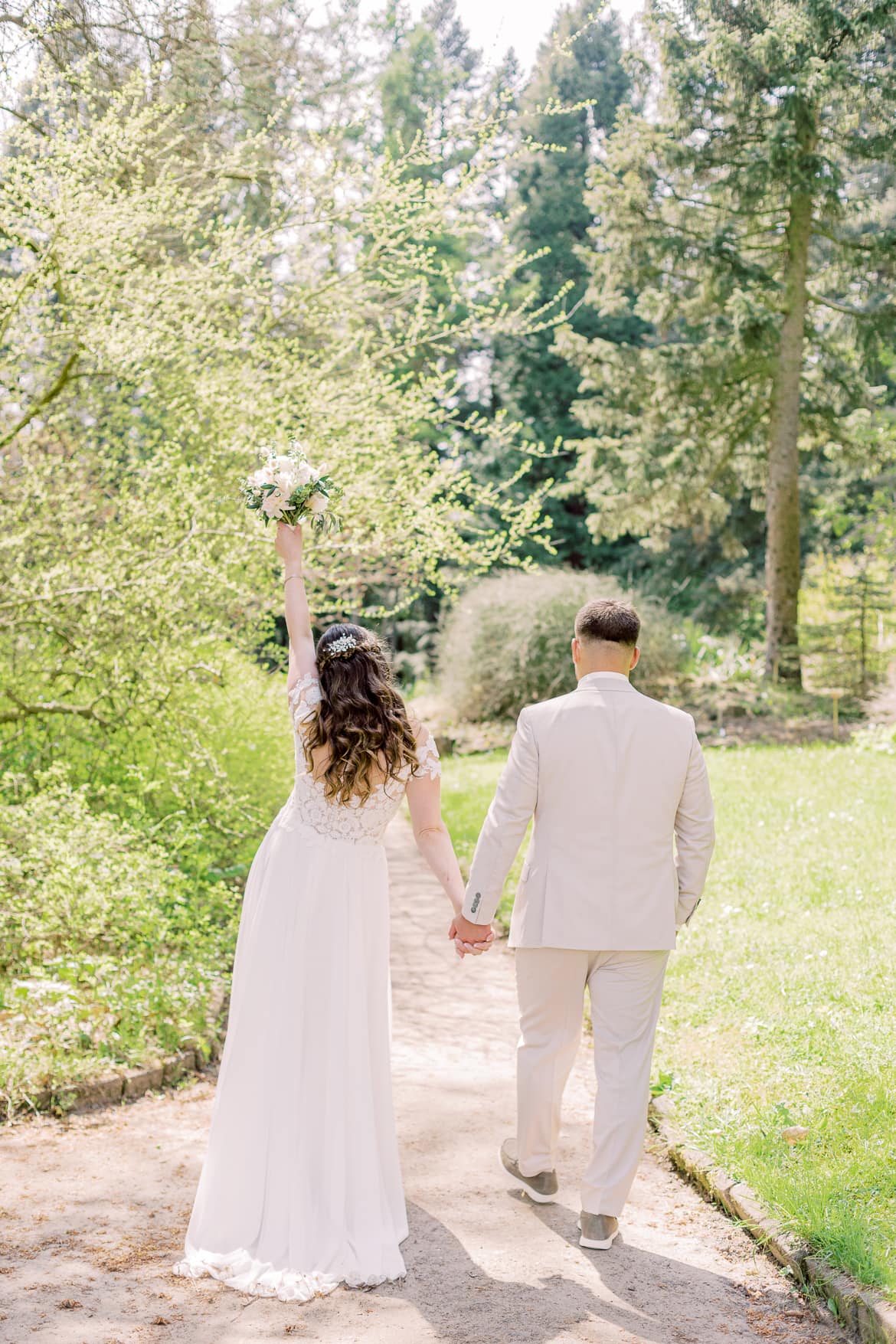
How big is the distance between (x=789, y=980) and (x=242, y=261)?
505 cm

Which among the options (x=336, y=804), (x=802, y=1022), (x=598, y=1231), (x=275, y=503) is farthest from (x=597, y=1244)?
(x=275, y=503)

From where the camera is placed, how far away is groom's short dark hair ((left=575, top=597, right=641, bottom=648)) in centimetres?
367

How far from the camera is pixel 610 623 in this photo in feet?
12.0

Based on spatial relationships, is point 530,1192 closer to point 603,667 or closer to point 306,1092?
point 306,1092

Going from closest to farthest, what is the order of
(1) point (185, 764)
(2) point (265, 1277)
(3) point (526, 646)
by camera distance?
(2) point (265, 1277)
(1) point (185, 764)
(3) point (526, 646)

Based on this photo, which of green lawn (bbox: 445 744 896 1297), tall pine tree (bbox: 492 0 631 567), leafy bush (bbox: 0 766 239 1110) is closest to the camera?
green lawn (bbox: 445 744 896 1297)

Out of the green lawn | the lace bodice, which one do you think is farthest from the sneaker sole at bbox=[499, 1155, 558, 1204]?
the lace bodice

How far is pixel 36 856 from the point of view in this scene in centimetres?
545

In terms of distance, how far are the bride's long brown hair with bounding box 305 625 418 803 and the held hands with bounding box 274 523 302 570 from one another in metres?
0.37

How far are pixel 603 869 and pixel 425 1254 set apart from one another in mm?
1262

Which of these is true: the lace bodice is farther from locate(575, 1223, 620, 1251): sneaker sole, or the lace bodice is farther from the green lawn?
the green lawn

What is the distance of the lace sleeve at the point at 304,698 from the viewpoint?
11.5 ft

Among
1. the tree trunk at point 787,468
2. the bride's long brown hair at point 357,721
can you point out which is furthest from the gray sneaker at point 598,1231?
the tree trunk at point 787,468

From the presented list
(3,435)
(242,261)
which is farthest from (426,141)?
(3,435)
